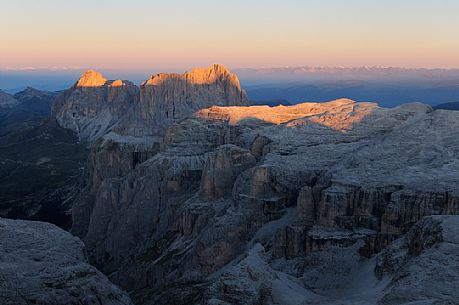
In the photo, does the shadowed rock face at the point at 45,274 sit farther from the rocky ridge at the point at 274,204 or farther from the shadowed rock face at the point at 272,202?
the rocky ridge at the point at 274,204

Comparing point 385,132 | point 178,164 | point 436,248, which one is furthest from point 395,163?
point 178,164

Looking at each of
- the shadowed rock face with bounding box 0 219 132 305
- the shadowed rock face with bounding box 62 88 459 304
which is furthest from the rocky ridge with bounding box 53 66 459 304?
the shadowed rock face with bounding box 0 219 132 305

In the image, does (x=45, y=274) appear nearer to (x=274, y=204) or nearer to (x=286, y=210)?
(x=274, y=204)

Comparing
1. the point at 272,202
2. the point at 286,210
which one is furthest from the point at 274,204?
the point at 286,210

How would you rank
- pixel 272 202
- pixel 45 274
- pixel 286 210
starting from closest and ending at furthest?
pixel 45 274 < pixel 272 202 < pixel 286 210

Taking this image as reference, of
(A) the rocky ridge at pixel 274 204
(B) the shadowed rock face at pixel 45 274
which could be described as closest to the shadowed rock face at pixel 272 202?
(A) the rocky ridge at pixel 274 204
